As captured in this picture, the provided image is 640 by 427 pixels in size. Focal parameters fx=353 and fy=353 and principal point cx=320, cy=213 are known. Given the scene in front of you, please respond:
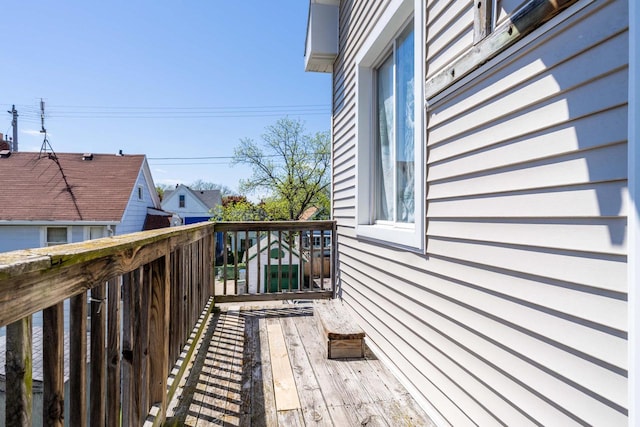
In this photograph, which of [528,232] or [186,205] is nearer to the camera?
[528,232]

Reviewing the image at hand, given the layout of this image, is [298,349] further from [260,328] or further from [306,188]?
[306,188]

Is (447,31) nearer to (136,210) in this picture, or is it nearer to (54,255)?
(54,255)

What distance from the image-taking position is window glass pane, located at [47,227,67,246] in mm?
10016

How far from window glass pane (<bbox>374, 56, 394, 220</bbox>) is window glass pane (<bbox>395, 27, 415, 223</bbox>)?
0.15 meters

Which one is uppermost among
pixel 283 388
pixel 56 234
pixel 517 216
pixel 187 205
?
pixel 187 205

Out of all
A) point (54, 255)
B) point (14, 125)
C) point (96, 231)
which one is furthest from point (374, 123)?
point (14, 125)

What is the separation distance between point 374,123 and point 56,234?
10.6m

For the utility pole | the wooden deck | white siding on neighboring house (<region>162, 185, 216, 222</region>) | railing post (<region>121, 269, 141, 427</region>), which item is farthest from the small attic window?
the utility pole

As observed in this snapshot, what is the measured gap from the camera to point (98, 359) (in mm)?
1057

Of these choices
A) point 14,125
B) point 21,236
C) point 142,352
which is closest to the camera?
point 142,352

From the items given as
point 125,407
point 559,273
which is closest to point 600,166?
point 559,273

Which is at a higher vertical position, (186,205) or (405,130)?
(186,205)

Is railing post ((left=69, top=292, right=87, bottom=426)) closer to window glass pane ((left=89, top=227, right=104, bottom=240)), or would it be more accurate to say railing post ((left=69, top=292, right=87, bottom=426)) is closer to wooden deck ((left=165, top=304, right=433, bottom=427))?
wooden deck ((left=165, top=304, right=433, bottom=427))

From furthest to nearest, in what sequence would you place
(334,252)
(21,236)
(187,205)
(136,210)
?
1. (187,205)
2. (136,210)
3. (21,236)
4. (334,252)
